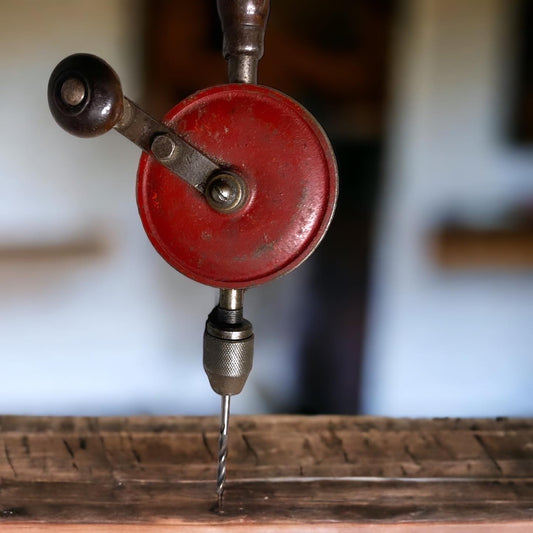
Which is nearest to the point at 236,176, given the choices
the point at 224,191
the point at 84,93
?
the point at 224,191

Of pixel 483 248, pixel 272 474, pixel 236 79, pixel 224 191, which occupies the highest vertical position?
pixel 483 248

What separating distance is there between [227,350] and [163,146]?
0.19 metres

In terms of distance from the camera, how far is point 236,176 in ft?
1.70

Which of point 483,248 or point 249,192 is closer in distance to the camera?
point 249,192

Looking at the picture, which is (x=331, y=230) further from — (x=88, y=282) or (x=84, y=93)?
(x=84, y=93)

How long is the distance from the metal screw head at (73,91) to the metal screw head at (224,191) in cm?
12

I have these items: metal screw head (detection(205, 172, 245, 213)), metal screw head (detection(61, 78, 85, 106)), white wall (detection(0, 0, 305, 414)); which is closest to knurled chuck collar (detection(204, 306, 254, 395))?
metal screw head (detection(205, 172, 245, 213))

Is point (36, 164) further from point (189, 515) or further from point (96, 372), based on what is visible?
point (189, 515)

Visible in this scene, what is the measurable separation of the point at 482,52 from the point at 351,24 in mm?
226

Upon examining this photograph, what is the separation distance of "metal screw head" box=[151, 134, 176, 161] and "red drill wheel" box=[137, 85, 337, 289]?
0.03m

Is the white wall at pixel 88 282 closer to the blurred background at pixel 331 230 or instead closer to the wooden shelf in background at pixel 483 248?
the blurred background at pixel 331 230

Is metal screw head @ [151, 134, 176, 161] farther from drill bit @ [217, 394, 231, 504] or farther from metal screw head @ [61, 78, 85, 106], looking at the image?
drill bit @ [217, 394, 231, 504]

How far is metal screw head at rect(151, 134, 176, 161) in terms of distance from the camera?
1.64ft

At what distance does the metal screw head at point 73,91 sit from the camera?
1.46ft
